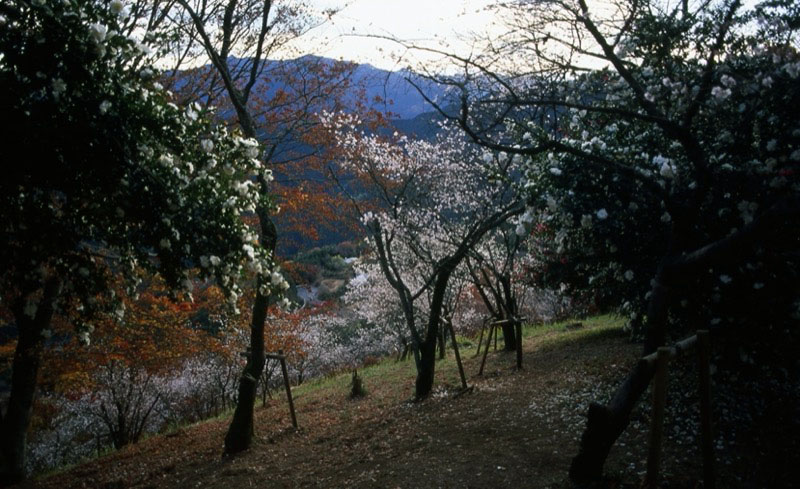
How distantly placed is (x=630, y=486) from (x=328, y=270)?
5029 centimetres

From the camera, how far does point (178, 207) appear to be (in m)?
5.07

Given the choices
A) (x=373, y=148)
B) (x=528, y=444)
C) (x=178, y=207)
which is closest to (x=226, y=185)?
(x=178, y=207)

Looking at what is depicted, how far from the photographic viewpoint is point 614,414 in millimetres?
4680

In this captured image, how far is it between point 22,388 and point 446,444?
765 centimetres

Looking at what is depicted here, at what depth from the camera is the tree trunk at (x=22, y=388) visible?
9.18 m

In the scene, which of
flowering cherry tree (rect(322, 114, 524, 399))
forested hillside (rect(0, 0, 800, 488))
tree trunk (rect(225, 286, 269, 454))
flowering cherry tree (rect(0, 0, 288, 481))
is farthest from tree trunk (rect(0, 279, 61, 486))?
flowering cherry tree (rect(322, 114, 524, 399))

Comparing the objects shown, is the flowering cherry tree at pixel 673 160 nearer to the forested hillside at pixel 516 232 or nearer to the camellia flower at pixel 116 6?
the forested hillside at pixel 516 232

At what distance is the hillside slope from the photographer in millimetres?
5547

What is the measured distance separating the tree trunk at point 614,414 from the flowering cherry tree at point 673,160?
12 mm

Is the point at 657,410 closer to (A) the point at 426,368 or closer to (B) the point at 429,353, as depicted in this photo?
(B) the point at 429,353

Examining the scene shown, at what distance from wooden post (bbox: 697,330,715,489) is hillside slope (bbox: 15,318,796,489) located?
35 centimetres

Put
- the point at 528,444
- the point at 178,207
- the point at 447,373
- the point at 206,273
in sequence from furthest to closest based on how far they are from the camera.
Result: 1. the point at 447,373
2. the point at 528,444
3. the point at 206,273
4. the point at 178,207

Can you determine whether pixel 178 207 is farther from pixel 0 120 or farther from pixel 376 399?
pixel 376 399

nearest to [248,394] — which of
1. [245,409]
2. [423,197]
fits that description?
[245,409]
